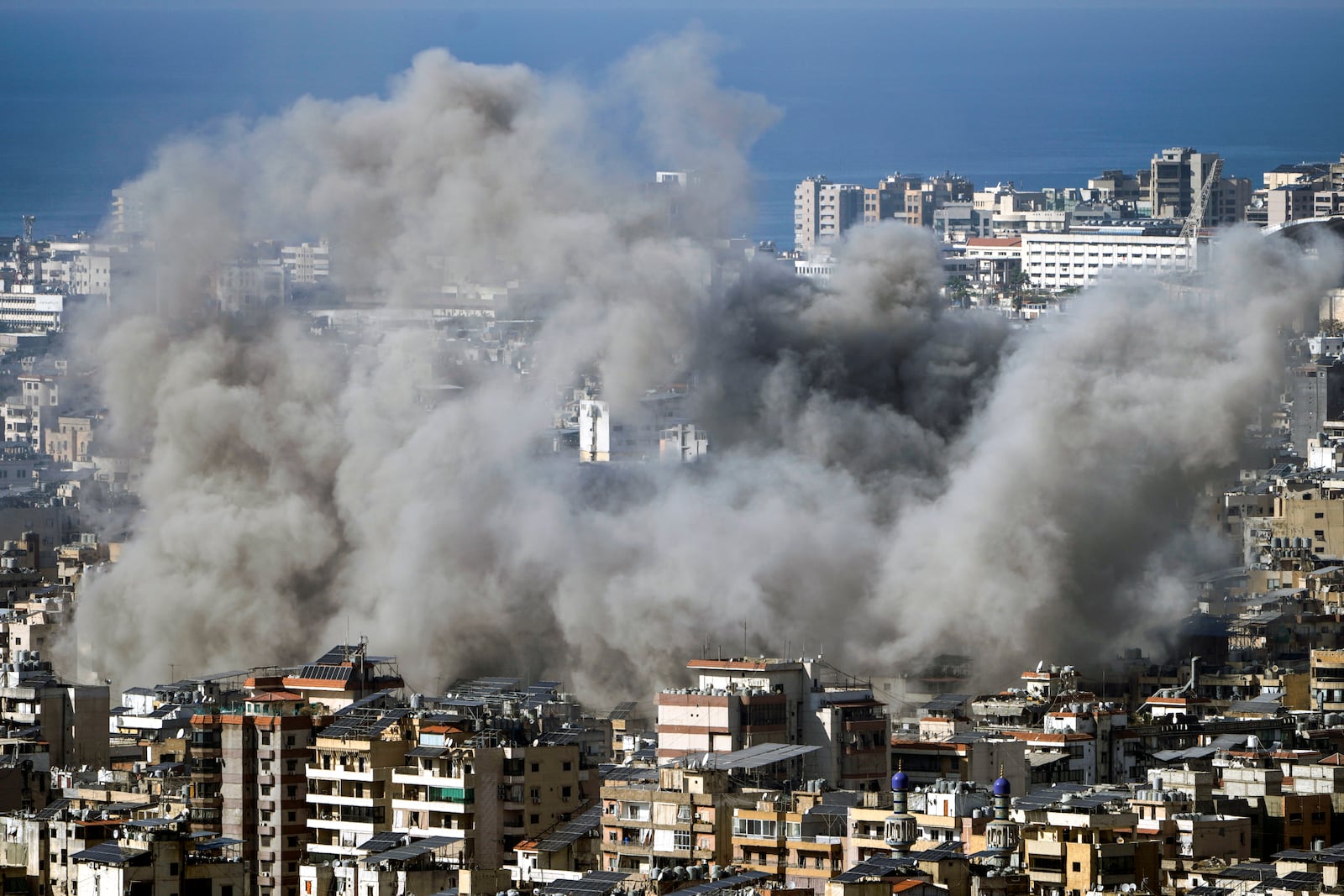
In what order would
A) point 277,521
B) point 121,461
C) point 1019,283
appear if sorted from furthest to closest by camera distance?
point 1019,283 → point 121,461 → point 277,521

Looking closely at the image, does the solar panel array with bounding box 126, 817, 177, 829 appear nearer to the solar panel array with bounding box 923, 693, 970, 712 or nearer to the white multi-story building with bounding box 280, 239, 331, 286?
the solar panel array with bounding box 923, 693, 970, 712

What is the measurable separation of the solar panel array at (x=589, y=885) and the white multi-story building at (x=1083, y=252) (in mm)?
76809

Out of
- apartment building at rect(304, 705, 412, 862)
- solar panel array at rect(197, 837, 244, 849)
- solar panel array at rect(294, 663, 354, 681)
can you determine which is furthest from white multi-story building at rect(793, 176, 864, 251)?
solar panel array at rect(197, 837, 244, 849)

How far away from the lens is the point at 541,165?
5041 centimetres

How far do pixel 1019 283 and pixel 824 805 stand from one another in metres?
76.5

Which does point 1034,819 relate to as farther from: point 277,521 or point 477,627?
point 277,521

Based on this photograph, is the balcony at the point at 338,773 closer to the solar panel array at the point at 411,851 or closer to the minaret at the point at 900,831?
the solar panel array at the point at 411,851

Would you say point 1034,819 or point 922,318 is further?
point 922,318

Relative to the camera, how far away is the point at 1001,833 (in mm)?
28562

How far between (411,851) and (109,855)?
234cm

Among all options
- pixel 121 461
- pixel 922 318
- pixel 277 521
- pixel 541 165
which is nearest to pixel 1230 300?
pixel 922 318

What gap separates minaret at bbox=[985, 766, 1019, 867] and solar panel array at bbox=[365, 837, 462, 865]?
14.0 ft

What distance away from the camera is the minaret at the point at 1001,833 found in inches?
1099

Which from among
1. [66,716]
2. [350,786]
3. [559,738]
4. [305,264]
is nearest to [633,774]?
[559,738]
